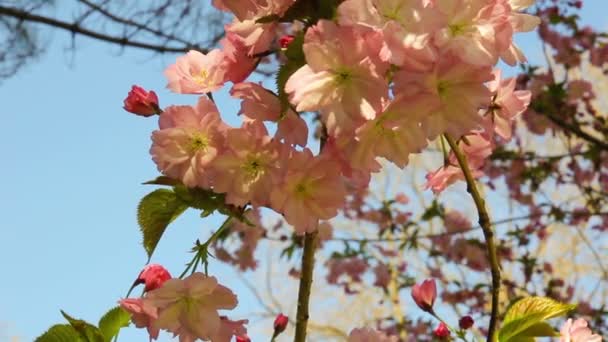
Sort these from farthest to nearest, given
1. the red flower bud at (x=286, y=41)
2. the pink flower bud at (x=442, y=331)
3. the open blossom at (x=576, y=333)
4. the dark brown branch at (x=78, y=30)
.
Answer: the dark brown branch at (x=78, y=30)
the pink flower bud at (x=442, y=331)
the open blossom at (x=576, y=333)
the red flower bud at (x=286, y=41)

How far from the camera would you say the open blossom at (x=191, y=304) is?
840 mm

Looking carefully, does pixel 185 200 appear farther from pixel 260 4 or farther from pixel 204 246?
pixel 260 4

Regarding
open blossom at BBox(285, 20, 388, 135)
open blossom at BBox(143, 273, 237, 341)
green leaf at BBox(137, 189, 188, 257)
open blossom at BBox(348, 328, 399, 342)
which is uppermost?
open blossom at BBox(285, 20, 388, 135)

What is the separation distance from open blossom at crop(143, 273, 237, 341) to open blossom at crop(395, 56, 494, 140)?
294mm

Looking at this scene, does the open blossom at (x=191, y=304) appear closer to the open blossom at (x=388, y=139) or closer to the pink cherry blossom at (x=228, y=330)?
the pink cherry blossom at (x=228, y=330)

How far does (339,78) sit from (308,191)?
13cm

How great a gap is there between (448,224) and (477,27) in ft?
14.9

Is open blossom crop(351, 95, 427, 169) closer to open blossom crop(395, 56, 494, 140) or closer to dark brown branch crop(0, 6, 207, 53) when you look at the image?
open blossom crop(395, 56, 494, 140)

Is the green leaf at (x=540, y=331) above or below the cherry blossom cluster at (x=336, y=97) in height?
below

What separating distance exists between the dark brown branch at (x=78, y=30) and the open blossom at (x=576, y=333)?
2.32 metres

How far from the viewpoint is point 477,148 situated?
0.98 meters

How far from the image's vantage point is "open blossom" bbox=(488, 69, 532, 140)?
0.92m

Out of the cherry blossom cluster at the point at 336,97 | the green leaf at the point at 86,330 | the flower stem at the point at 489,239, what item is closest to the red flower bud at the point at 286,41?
the cherry blossom cluster at the point at 336,97

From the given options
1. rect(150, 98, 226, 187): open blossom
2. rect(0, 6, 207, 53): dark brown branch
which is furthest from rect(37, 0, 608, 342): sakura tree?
rect(0, 6, 207, 53): dark brown branch
